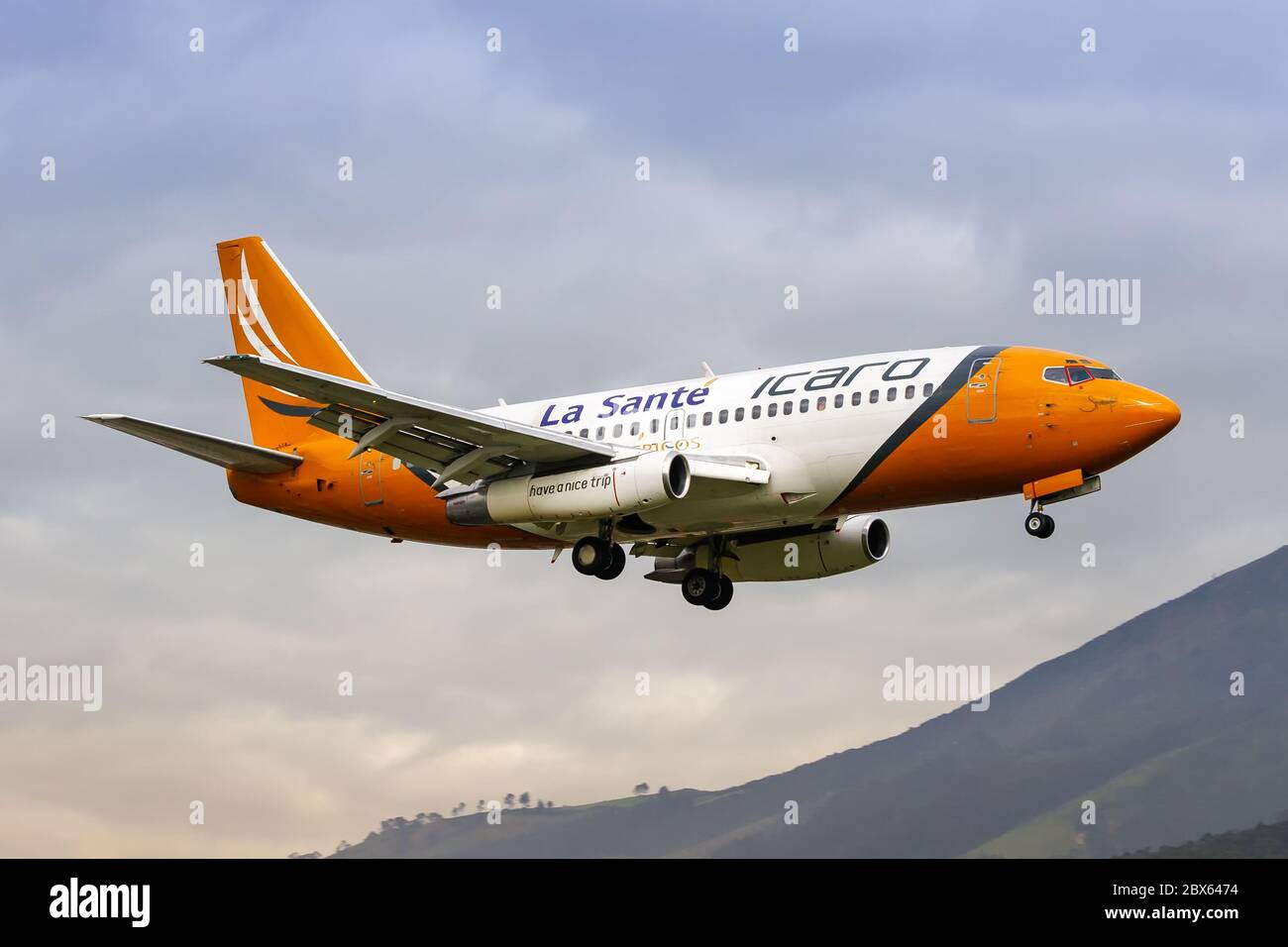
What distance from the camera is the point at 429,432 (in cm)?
4512

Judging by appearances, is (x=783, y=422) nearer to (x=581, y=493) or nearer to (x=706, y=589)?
(x=581, y=493)

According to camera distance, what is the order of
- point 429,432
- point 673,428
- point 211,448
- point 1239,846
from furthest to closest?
point 1239,846
point 211,448
point 673,428
point 429,432

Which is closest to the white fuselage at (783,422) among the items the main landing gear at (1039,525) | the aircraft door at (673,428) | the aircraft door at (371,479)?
the aircraft door at (673,428)

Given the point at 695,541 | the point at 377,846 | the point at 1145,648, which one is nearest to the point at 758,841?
the point at 377,846

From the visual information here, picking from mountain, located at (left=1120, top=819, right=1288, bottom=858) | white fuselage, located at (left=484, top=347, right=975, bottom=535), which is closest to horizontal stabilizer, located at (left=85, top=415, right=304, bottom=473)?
white fuselage, located at (left=484, top=347, right=975, bottom=535)

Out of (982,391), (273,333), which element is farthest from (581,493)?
(273,333)

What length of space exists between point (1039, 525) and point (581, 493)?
12339 millimetres

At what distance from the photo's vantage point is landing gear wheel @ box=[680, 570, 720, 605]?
51844mm

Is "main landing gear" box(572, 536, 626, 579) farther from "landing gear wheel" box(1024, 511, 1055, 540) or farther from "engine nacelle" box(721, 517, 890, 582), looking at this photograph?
"landing gear wheel" box(1024, 511, 1055, 540)

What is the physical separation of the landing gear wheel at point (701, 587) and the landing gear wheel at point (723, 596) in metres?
0.12
